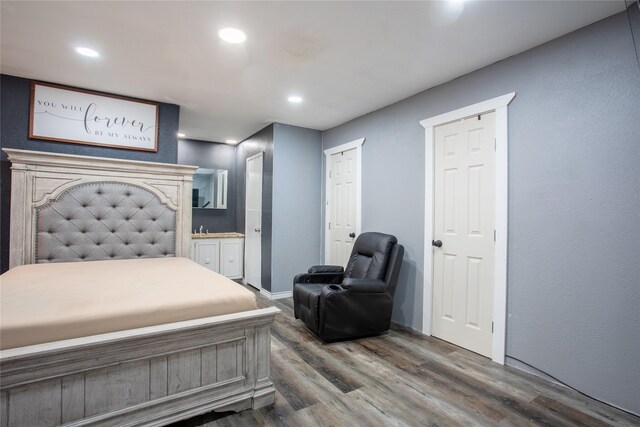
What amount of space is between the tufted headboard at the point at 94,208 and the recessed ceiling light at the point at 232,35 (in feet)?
5.58

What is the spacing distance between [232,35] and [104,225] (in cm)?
226

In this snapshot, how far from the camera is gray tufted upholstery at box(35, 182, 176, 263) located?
284 centimetres

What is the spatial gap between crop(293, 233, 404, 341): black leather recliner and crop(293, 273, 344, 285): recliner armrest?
58 mm

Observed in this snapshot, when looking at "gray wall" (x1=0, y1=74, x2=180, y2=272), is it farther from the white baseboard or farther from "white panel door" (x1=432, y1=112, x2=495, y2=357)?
"white panel door" (x1=432, y1=112, x2=495, y2=357)

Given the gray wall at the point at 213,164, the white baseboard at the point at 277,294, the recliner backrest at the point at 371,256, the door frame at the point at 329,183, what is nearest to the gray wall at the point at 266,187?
the white baseboard at the point at 277,294

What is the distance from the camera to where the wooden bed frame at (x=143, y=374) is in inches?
51.8

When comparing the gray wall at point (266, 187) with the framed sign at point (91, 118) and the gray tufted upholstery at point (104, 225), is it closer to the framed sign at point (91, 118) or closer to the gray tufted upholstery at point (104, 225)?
the gray tufted upholstery at point (104, 225)

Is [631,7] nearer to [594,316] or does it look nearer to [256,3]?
[594,316]

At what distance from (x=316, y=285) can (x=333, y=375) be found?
111cm

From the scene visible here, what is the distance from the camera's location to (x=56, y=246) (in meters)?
2.85

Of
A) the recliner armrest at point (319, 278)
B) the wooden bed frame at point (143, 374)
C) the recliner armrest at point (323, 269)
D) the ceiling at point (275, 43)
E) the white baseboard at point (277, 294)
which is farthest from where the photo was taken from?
the white baseboard at point (277, 294)

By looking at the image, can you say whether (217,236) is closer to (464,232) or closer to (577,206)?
(464,232)

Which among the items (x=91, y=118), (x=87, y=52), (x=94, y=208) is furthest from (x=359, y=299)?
(x=91, y=118)

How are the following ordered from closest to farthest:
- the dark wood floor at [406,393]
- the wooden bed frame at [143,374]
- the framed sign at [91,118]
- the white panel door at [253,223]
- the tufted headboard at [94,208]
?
the wooden bed frame at [143,374], the dark wood floor at [406,393], the tufted headboard at [94,208], the framed sign at [91,118], the white panel door at [253,223]
